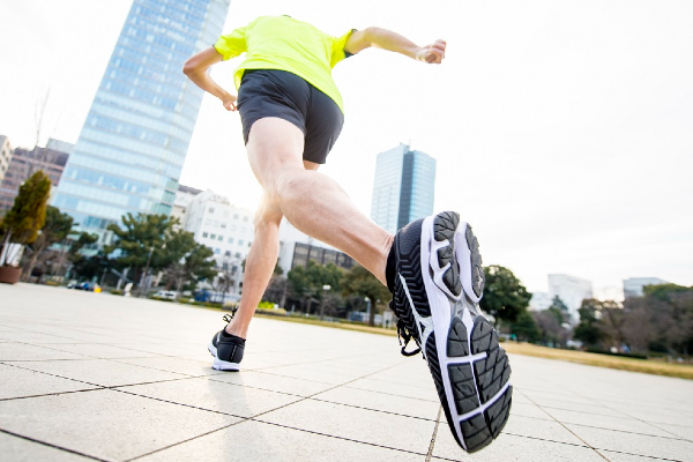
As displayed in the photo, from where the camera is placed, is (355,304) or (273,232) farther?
(355,304)

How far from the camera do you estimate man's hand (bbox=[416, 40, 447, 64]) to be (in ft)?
4.29

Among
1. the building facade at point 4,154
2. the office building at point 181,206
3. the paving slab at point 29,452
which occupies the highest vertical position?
the building facade at point 4,154

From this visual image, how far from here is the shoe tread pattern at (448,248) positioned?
0.83m

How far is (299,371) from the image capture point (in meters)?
1.79

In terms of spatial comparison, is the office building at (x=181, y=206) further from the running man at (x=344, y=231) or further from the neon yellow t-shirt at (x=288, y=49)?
the running man at (x=344, y=231)

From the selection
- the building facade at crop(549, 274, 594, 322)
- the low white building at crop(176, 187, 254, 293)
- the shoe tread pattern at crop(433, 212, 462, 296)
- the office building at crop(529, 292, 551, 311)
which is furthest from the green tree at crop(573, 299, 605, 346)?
the building facade at crop(549, 274, 594, 322)

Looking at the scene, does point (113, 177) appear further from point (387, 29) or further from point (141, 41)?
point (387, 29)

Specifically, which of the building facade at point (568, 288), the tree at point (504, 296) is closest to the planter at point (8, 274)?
the tree at point (504, 296)

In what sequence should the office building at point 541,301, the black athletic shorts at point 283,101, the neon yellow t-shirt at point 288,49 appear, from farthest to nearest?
the office building at point 541,301 → the neon yellow t-shirt at point 288,49 → the black athletic shorts at point 283,101

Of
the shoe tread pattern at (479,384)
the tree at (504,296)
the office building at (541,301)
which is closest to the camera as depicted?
the shoe tread pattern at (479,384)

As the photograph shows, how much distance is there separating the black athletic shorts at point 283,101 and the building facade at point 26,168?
14481mm

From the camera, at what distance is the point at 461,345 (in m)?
0.77

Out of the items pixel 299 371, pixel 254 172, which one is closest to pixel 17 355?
pixel 254 172

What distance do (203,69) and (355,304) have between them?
42.9m
